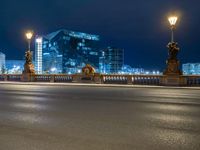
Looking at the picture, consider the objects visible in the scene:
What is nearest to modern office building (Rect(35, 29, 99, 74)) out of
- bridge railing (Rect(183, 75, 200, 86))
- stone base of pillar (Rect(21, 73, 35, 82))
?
stone base of pillar (Rect(21, 73, 35, 82))

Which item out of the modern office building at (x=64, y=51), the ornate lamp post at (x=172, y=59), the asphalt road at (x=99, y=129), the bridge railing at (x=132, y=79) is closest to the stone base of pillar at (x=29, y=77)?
the bridge railing at (x=132, y=79)

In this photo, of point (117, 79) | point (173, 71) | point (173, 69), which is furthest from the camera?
point (117, 79)

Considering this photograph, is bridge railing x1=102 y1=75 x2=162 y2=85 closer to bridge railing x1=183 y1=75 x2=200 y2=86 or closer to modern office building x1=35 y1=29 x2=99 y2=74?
bridge railing x1=183 y1=75 x2=200 y2=86

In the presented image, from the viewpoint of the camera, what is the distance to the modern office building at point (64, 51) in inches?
7520

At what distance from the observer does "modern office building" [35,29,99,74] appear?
191m

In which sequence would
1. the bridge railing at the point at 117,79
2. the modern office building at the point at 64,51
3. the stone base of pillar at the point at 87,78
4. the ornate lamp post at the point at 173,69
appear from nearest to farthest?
the ornate lamp post at the point at 173,69, the bridge railing at the point at 117,79, the stone base of pillar at the point at 87,78, the modern office building at the point at 64,51

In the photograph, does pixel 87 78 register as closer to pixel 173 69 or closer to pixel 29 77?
pixel 29 77

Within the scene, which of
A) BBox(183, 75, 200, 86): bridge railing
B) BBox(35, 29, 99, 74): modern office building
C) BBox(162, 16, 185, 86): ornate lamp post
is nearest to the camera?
BBox(162, 16, 185, 86): ornate lamp post

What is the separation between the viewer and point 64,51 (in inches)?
7530

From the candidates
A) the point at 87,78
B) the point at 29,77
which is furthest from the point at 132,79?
the point at 29,77

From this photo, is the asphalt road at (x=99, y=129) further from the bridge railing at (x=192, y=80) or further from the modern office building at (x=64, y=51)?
the modern office building at (x=64, y=51)

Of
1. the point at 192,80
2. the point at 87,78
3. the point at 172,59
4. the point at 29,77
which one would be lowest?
the point at 192,80

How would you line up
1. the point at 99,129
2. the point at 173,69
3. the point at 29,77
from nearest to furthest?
the point at 99,129, the point at 173,69, the point at 29,77

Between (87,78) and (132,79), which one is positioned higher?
(87,78)
